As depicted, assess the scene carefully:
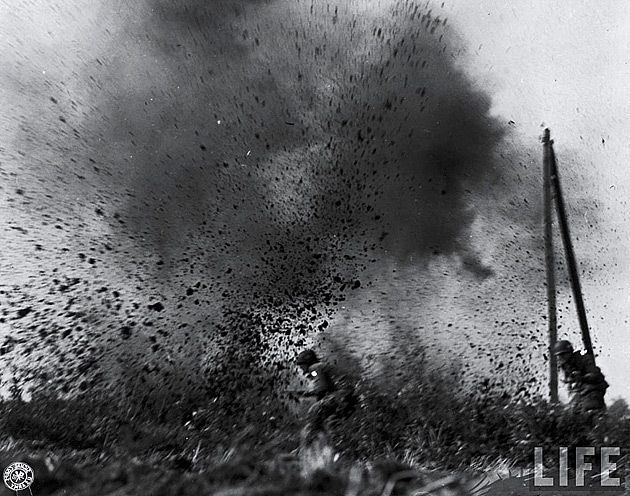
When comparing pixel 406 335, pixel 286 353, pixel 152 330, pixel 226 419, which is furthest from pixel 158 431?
pixel 406 335

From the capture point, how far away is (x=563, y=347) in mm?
6770

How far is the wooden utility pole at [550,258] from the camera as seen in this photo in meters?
7.07

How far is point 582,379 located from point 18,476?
5.62 meters

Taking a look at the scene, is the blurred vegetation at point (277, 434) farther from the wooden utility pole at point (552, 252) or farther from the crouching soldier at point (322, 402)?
the wooden utility pole at point (552, 252)

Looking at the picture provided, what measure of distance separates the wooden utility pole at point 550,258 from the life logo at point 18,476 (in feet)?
19.2

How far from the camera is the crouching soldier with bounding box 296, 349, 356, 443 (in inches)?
217

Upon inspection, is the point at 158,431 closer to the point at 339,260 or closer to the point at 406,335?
the point at 339,260

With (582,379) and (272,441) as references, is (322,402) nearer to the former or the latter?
(272,441)

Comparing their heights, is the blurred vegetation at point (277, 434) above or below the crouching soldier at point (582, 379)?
below

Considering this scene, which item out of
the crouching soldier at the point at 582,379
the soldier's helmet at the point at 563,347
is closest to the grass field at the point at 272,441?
the crouching soldier at the point at 582,379

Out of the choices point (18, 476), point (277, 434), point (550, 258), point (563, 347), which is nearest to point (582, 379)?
point (563, 347)

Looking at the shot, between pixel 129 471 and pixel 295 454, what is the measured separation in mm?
1383

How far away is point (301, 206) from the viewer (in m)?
7.12

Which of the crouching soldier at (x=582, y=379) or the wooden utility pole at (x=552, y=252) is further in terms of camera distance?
the wooden utility pole at (x=552, y=252)
